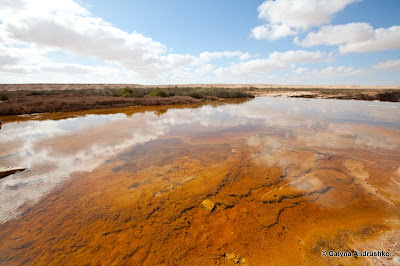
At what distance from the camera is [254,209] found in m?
3.50

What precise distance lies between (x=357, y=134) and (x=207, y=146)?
788 centimetres

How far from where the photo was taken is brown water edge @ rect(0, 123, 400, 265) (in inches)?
103

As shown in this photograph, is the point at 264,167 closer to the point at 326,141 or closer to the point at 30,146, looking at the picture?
the point at 326,141

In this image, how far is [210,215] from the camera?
133 inches

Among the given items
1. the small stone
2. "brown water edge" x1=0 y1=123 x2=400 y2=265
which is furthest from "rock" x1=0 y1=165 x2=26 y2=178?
the small stone

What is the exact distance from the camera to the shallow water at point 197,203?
2.65 metres

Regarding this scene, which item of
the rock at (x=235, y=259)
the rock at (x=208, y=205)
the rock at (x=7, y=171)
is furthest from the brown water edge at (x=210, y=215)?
the rock at (x=7, y=171)

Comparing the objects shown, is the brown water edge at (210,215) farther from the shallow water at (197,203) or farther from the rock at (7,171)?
the rock at (7,171)

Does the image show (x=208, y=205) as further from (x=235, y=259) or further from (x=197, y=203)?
(x=235, y=259)

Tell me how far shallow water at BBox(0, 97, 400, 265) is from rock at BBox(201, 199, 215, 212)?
0.07m

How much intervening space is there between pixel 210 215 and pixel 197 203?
430 mm

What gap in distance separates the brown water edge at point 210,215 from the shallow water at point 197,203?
18 mm

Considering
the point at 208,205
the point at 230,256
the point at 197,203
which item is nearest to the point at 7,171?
the point at 197,203

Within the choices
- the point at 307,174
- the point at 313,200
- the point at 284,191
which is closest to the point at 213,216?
the point at 284,191
